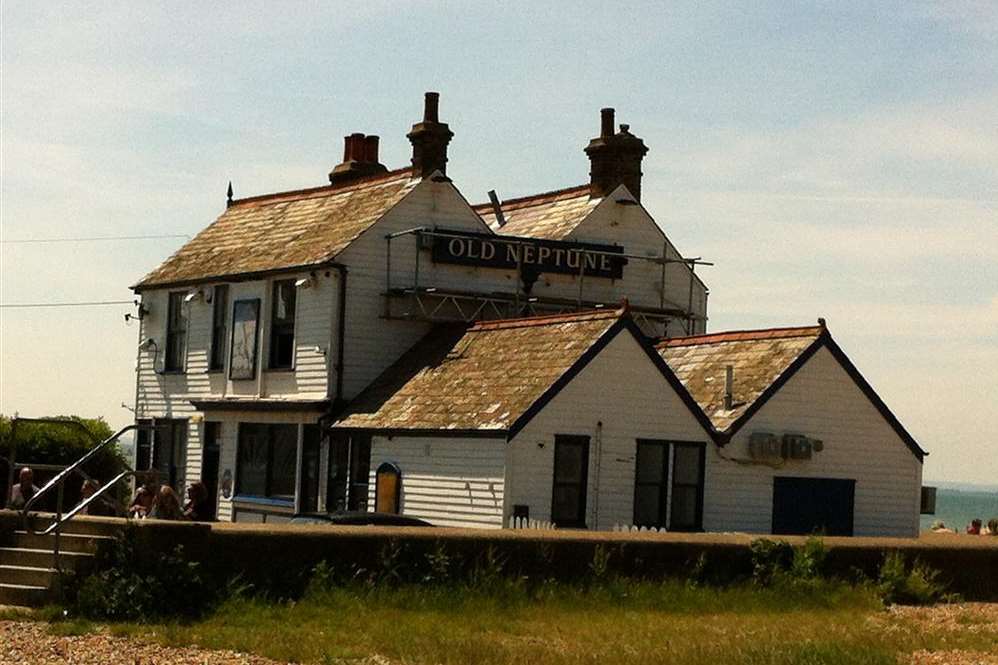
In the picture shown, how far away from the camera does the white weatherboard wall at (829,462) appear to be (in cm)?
3488

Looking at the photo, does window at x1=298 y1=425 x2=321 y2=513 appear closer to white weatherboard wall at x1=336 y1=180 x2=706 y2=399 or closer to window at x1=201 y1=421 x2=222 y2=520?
white weatherboard wall at x1=336 y1=180 x2=706 y2=399

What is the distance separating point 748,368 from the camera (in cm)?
3603

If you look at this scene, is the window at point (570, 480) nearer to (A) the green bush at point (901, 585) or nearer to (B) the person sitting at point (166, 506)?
(A) the green bush at point (901, 585)

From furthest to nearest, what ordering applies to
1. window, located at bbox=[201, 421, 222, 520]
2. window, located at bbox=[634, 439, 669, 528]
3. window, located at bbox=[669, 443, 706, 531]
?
window, located at bbox=[201, 421, 222, 520], window, located at bbox=[669, 443, 706, 531], window, located at bbox=[634, 439, 669, 528]

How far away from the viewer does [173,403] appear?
145 ft

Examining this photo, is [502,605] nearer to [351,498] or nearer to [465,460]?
[465,460]

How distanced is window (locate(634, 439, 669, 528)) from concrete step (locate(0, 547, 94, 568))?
13860mm

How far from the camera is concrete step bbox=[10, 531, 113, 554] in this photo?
21.7 m

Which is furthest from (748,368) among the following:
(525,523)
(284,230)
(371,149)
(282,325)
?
(371,149)

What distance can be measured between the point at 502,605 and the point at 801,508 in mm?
14559

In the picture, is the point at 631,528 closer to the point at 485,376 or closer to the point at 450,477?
the point at 450,477

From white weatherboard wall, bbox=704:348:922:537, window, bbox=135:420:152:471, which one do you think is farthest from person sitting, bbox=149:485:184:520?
→ window, bbox=135:420:152:471

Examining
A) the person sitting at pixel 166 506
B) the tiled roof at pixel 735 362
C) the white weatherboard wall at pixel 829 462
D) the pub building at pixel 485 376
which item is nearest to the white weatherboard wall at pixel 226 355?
the pub building at pixel 485 376

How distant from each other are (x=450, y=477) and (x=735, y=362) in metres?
6.74
